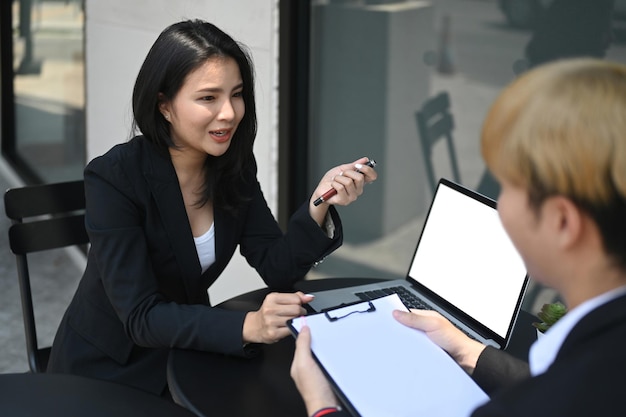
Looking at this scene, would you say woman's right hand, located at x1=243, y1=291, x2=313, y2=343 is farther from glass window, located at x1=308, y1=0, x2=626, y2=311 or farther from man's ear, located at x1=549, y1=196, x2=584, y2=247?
glass window, located at x1=308, y1=0, x2=626, y2=311

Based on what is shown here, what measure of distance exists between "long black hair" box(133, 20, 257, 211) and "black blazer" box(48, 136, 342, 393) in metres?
→ 0.05

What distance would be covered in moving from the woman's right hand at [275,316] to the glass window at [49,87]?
4.02m

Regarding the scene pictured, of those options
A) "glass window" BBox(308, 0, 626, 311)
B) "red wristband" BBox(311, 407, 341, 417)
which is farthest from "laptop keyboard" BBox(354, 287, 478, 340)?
"glass window" BBox(308, 0, 626, 311)

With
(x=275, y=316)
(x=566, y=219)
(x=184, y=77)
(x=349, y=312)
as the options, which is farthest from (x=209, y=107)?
(x=566, y=219)

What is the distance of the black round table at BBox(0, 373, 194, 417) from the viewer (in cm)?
155

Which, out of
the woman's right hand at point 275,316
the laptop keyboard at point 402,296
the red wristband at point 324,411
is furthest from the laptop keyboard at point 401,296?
the red wristband at point 324,411

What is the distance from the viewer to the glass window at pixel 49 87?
567 centimetres

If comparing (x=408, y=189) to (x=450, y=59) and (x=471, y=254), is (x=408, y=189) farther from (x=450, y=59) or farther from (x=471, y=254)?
(x=471, y=254)

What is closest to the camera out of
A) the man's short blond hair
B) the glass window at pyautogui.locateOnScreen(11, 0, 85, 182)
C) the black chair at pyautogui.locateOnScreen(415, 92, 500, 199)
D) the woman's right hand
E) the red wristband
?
the man's short blond hair

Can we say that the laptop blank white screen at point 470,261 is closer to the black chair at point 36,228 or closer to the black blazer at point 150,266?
the black blazer at point 150,266

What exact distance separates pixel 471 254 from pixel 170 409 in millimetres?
750

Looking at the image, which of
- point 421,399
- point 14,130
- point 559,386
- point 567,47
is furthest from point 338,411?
point 14,130

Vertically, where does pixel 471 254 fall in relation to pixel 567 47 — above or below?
below

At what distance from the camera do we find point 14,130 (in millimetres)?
7039
